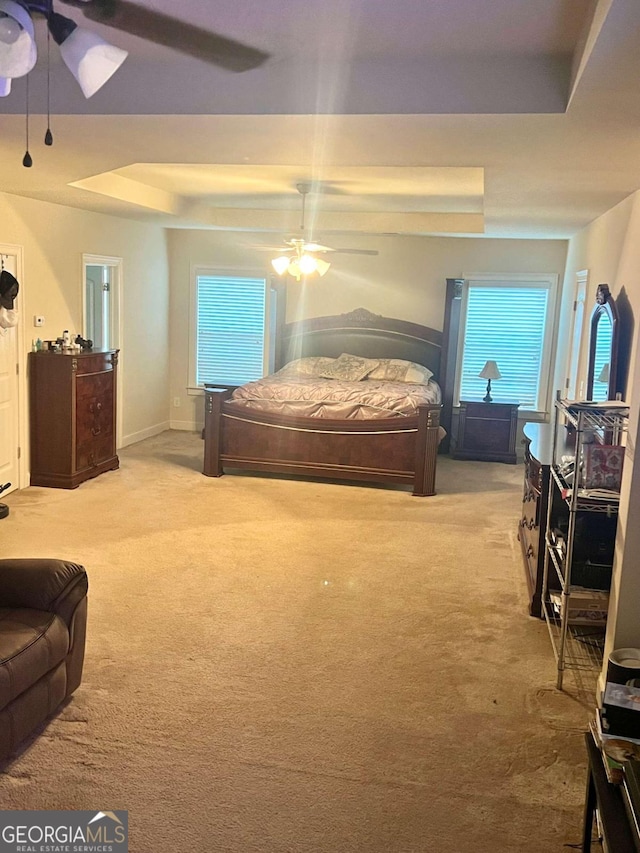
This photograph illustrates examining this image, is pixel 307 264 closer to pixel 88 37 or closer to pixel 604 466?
pixel 604 466

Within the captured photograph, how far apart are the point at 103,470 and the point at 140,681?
12.1ft

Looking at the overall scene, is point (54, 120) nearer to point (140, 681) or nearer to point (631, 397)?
point (140, 681)

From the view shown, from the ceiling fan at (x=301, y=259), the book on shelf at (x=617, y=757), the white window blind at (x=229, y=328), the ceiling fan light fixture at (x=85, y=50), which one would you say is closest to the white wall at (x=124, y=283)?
the white window blind at (x=229, y=328)

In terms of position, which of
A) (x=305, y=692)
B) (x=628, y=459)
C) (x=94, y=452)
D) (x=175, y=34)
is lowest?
(x=305, y=692)

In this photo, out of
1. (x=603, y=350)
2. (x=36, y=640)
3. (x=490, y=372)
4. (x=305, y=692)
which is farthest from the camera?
(x=490, y=372)

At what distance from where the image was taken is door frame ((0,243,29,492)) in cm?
587

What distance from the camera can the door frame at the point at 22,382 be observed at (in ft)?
19.3

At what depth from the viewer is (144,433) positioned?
843 cm

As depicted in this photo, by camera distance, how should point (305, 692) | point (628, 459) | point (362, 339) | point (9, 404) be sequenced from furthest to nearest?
point (362, 339) < point (9, 404) < point (305, 692) < point (628, 459)

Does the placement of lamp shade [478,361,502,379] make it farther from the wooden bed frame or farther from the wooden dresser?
the wooden dresser

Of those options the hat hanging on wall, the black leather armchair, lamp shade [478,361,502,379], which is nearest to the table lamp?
lamp shade [478,361,502,379]

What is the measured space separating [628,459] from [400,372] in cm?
493

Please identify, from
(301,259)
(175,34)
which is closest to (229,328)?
(301,259)

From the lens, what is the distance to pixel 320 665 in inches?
135
